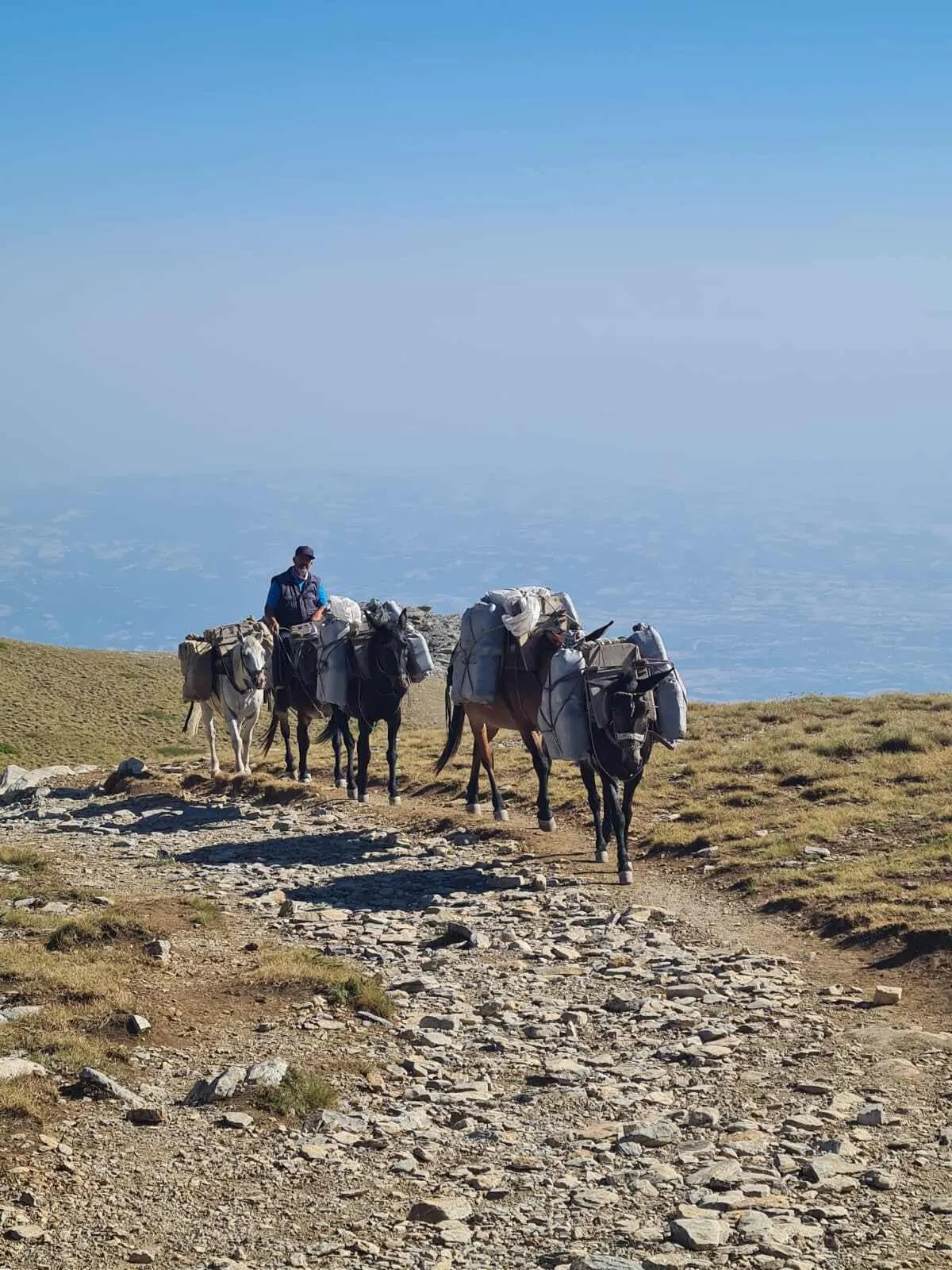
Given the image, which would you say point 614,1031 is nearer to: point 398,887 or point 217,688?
point 398,887

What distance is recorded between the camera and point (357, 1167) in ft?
30.1

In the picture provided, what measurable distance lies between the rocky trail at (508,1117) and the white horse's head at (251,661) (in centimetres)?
1070

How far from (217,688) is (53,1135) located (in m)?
19.3

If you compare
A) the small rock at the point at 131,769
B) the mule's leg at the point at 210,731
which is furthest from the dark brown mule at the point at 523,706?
the small rock at the point at 131,769

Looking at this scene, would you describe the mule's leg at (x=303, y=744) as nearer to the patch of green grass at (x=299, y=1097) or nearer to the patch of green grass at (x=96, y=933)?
the patch of green grass at (x=96, y=933)

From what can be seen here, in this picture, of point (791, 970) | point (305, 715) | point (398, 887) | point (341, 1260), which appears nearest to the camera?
point (341, 1260)

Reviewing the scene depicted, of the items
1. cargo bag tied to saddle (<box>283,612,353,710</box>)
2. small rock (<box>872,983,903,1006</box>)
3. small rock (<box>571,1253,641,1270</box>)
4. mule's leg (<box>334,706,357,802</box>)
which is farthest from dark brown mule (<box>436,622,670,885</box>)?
small rock (<box>571,1253,641,1270</box>)

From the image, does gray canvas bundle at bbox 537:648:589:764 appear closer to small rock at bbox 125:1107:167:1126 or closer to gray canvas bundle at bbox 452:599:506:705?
gray canvas bundle at bbox 452:599:506:705

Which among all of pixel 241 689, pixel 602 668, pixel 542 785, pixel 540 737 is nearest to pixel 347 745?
pixel 241 689

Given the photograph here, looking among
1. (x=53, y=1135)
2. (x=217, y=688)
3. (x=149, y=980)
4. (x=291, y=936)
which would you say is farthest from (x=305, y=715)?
(x=53, y=1135)

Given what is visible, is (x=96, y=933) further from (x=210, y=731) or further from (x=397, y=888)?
(x=210, y=731)

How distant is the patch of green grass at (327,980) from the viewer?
12383 mm

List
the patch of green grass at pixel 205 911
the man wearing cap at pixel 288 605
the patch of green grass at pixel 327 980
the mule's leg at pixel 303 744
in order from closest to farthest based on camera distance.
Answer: the patch of green grass at pixel 327 980, the patch of green grass at pixel 205 911, the man wearing cap at pixel 288 605, the mule's leg at pixel 303 744

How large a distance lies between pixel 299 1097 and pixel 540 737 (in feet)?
38.6
